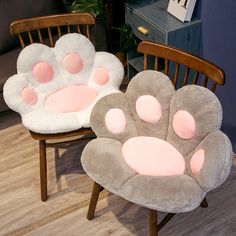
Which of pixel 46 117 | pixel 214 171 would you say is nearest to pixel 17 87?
pixel 46 117

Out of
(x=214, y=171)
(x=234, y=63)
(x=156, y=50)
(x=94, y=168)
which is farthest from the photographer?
(x=234, y=63)

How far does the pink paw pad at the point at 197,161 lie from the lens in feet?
4.75

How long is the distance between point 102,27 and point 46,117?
3.62ft

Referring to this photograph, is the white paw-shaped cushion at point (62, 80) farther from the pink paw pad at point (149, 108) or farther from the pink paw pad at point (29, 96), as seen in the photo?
the pink paw pad at point (149, 108)

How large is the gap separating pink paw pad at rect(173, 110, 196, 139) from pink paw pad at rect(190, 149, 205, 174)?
3.8 inches

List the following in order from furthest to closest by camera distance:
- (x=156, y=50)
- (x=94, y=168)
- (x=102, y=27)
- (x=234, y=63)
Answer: (x=102, y=27) < (x=234, y=63) < (x=156, y=50) < (x=94, y=168)

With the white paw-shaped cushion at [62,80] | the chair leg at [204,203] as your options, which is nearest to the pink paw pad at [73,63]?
the white paw-shaped cushion at [62,80]

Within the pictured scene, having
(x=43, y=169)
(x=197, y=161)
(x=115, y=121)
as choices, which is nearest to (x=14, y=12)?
(x=43, y=169)

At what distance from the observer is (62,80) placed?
6.46 ft

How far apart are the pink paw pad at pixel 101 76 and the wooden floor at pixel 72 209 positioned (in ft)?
1.72

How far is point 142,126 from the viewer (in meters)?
1.70

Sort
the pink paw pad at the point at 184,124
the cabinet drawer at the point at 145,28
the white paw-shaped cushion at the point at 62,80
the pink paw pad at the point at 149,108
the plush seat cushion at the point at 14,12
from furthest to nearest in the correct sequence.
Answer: the plush seat cushion at the point at 14,12 < the cabinet drawer at the point at 145,28 < the white paw-shaped cushion at the point at 62,80 < the pink paw pad at the point at 149,108 < the pink paw pad at the point at 184,124

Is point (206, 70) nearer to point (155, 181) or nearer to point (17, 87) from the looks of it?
point (155, 181)

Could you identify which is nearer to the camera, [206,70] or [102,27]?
[206,70]
